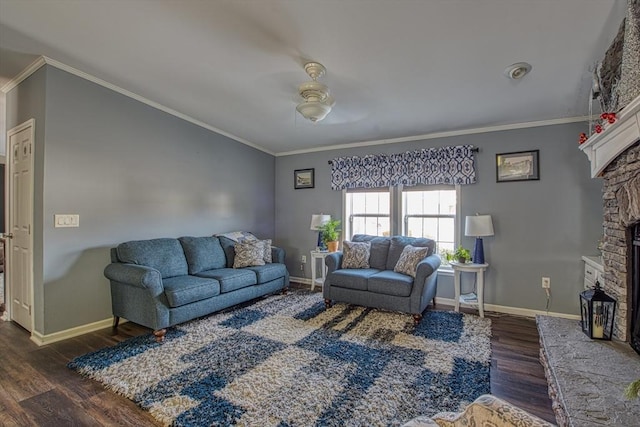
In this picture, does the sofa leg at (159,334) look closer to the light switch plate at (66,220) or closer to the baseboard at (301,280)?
the light switch plate at (66,220)

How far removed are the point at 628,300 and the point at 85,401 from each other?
3.82 metres

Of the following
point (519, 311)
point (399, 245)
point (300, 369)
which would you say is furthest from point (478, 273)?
point (300, 369)

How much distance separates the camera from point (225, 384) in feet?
6.94

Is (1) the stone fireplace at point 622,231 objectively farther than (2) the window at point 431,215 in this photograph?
No

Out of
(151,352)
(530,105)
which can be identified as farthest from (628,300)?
(151,352)

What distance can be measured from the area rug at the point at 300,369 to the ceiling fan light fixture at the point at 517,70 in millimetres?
2411

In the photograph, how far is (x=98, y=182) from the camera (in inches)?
123

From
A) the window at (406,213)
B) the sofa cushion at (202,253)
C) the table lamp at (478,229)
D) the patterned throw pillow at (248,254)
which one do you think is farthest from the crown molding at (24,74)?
the table lamp at (478,229)

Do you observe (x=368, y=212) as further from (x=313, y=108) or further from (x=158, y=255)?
(x=158, y=255)

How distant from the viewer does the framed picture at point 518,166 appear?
367 cm

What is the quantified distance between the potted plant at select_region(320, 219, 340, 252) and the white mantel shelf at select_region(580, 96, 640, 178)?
10.1 ft

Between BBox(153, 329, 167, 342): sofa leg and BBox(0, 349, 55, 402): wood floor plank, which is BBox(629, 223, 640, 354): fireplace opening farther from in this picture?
BBox(0, 349, 55, 402): wood floor plank

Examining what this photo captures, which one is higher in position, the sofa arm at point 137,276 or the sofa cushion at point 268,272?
the sofa arm at point 137,276

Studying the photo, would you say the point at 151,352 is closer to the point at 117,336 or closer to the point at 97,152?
the point at 117,336
